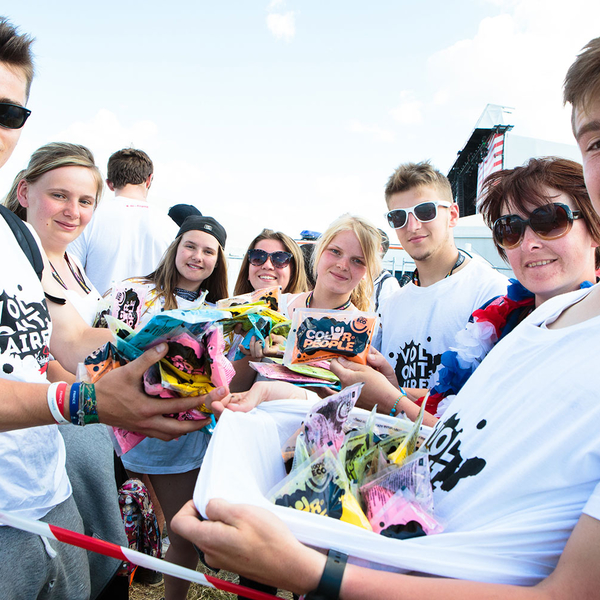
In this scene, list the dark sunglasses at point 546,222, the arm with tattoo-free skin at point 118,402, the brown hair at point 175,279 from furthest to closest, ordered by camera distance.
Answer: the brown hair at point 175,279
the dark sunglasses at point 546,222
the arm with tattoo-free skin at point 118,402

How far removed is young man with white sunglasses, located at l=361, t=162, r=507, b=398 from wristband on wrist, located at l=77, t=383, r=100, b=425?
1.79 metres

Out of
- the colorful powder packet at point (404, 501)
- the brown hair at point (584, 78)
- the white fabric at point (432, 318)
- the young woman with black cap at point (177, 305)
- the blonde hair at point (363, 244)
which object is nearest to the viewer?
the colorful powder packet at point (404, 501)

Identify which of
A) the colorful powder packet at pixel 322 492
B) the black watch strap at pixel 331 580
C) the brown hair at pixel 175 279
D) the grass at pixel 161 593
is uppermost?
the brown hair at pixel 175 279

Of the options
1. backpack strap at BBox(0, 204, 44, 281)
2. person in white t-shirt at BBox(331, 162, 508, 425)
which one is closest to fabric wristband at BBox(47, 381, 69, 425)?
backpack strap at BBox(0, 204, 44, 281)

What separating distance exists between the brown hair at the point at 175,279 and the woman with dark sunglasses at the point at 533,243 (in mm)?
1935

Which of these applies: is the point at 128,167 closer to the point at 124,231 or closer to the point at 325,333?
the point at 124,231

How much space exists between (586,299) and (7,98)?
1.89 metres

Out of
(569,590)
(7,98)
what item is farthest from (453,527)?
(7,98)

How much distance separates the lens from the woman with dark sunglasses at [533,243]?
1675 mm

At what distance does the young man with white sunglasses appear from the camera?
2.49 metres

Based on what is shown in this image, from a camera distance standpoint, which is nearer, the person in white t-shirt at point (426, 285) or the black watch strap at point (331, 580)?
the black watch strap at point (331, 580)

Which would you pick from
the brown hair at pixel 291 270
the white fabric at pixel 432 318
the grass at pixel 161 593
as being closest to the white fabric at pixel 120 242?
the brown hair at pixel 291 270

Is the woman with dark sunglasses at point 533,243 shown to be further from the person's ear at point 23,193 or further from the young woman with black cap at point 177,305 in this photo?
the person's ear at point 23,193

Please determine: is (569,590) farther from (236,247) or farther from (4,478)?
(236,247)
